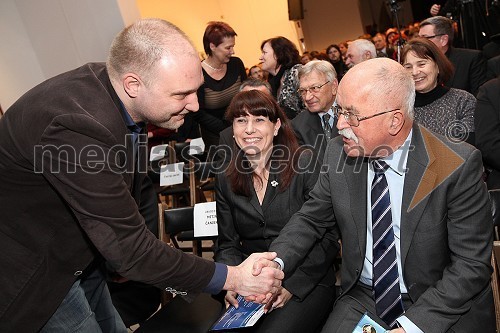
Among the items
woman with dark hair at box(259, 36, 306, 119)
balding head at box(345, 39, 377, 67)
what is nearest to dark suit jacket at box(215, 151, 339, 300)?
woman with dark hair at box(259, 36, 306, 119)

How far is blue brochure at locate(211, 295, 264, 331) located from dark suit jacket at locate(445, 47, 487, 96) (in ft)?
11.7

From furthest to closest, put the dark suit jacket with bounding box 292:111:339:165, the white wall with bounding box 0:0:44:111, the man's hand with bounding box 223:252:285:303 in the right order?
the white wall with bounding box 0:0:44:111, the dark suit jacket with bounding box 292:111:339:165, the man's hand with bounding box 223:252:285:303

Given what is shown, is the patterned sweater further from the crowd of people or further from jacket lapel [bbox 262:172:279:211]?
jacket lapel [bbox 262:172:279:211]

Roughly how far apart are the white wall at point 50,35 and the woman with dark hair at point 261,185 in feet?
15.2

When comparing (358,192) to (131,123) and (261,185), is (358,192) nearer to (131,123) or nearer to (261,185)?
(261,185)

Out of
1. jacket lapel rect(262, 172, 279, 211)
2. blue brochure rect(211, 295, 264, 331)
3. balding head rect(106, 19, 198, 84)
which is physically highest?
balding head rect(106, 19, 198, 84)

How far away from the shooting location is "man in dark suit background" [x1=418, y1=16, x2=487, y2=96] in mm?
4738

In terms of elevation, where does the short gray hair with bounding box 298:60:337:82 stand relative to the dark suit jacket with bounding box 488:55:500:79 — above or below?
above

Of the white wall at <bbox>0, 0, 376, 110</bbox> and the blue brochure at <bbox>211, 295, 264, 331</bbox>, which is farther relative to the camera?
the white wall at <bbox>0, 0, 376, 110</bbox>

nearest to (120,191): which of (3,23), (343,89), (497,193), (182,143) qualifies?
(343,89)

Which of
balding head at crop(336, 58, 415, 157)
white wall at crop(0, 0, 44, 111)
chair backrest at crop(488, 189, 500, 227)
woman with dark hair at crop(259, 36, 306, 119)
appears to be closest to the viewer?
balding head at crop(336, 58, 415, 157)

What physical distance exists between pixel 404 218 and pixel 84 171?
4.46 ft

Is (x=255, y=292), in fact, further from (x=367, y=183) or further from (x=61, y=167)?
(x=61, y=167)

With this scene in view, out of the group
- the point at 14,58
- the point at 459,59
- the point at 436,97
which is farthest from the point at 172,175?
the point at 14,58
